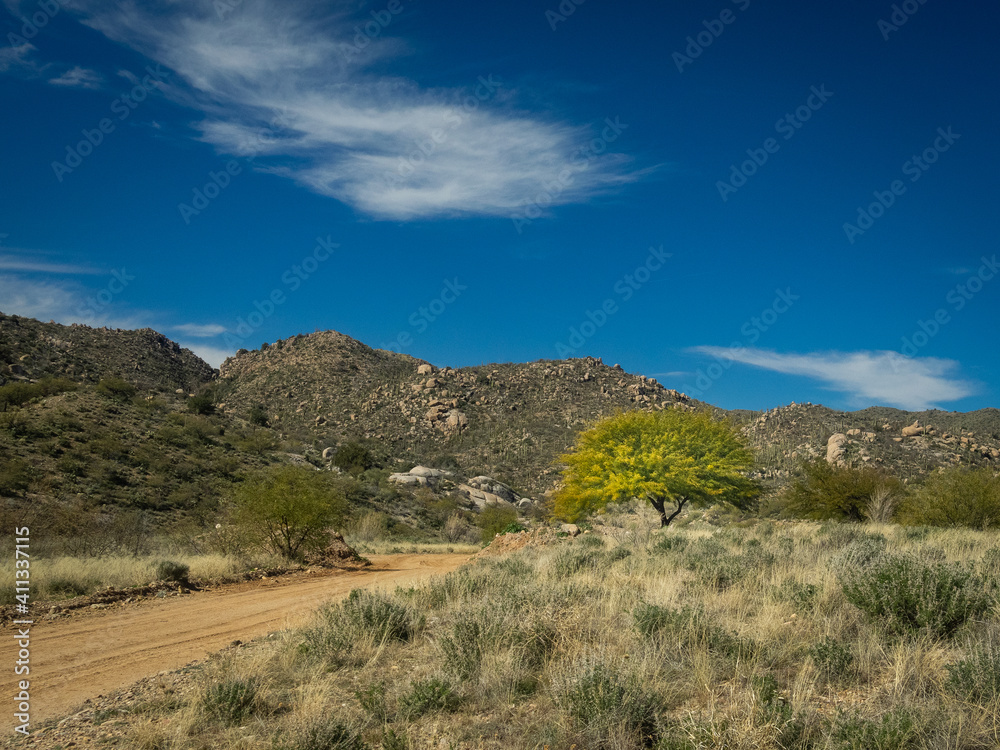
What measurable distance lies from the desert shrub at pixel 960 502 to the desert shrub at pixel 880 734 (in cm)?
2588

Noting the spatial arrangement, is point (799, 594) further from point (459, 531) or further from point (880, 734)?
point (459, 531)

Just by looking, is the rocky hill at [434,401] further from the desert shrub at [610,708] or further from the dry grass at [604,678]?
the desert shrub at [610,708]

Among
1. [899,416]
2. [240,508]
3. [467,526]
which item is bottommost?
[467,526]

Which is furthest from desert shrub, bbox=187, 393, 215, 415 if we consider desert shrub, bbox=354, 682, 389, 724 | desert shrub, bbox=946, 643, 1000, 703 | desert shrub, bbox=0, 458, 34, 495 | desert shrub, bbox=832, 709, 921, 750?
desert shrub, bbox=946, 643, 1000, 703

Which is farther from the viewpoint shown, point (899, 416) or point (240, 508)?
point (899, 416)

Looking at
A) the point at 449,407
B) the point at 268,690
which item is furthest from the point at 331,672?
the point at 449,407

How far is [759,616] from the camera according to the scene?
6.70 meters

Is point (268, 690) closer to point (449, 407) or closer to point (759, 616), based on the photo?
point (759, 616)

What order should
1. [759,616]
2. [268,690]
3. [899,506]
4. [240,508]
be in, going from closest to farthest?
[268,690], [759,616], [240,508], [899,506]

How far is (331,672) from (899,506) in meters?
34.4

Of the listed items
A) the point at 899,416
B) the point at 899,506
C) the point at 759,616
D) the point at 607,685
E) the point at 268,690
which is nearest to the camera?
the point at 607,685

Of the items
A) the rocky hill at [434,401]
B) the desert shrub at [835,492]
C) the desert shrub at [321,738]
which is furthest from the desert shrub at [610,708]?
the rocky hill at [434,401]

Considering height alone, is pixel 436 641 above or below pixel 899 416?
below

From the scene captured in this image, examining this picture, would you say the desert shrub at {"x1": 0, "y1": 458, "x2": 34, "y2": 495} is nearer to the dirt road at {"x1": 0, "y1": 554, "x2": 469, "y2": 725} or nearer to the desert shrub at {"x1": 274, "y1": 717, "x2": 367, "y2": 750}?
the dirt road at {"x1": 0, "y1": 554, "x2": 469, "y2": 725}
